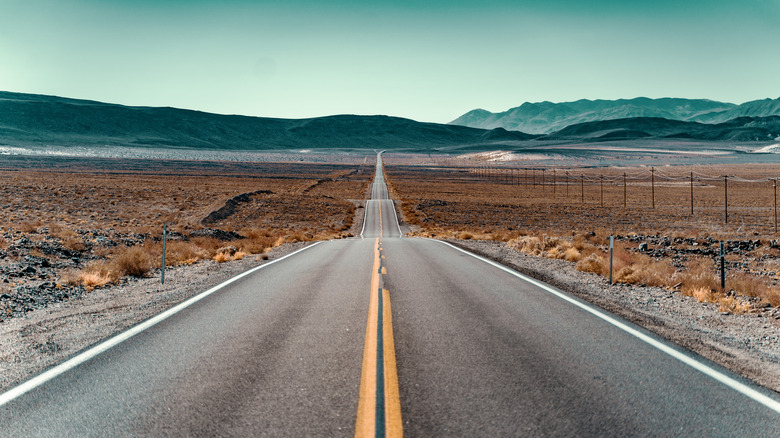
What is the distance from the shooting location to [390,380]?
527 cm

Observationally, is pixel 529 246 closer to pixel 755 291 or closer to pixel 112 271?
pixel 755 291

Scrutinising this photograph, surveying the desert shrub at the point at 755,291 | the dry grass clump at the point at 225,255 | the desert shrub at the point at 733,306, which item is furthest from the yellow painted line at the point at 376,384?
the dry grass clump at the point at 225,255

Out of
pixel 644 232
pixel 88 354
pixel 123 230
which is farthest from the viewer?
pixel 644 232

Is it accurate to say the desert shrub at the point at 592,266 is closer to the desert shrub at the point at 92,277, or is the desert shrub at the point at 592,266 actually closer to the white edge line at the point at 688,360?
the white edge line at the point at 688,360

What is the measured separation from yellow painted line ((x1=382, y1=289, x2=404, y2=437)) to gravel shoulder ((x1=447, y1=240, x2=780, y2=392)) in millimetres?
3669

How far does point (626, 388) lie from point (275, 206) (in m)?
55.5

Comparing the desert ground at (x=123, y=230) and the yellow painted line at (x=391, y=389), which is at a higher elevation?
the yellow painted line at (x=391, y=389)

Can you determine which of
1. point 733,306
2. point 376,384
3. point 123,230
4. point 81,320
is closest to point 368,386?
point 376,384

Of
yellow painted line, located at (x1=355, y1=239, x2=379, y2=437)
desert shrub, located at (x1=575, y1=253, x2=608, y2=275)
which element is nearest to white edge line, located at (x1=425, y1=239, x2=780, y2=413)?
yellow painted line, located at (x1=355, y1=239, x2=379, y2=437)

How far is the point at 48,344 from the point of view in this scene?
670 centimetres

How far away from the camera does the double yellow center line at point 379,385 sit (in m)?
4.23

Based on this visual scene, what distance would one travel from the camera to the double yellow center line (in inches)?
167

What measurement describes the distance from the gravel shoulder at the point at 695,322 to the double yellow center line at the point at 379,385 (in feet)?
12.2

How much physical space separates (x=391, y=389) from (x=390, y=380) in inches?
9.7
